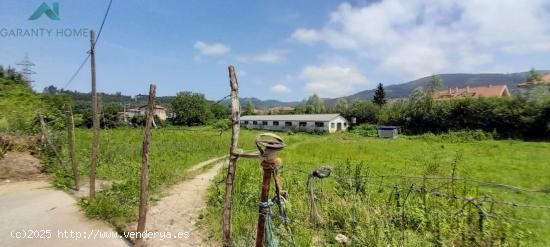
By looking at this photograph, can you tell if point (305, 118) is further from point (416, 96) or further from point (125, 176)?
point (125, 176)

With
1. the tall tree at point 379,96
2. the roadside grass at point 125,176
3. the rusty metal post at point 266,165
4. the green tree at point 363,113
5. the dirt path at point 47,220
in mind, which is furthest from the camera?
the tall tree at point 379,96

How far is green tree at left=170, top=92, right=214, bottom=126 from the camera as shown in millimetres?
66925

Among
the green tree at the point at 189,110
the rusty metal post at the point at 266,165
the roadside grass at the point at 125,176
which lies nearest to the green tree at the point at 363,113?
the roadside grass at the point at 125,176

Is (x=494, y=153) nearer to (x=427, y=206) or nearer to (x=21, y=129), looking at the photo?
(x=427, y=206)

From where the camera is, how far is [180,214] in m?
7.16

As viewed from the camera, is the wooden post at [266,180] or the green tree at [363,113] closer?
the wooden post at [266,180]

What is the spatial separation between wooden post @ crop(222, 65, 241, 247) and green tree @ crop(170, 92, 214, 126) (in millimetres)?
Answer: 63157

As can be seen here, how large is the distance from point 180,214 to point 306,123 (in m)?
41.0

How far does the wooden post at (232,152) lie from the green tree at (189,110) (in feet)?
207

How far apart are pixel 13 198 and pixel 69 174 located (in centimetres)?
217

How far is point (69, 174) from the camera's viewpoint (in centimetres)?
1052

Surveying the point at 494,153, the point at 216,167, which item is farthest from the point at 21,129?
the point at 494,153

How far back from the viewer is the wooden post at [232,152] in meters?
4.61

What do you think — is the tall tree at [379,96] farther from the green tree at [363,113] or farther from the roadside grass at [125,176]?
the roadside grass at [125,176]
